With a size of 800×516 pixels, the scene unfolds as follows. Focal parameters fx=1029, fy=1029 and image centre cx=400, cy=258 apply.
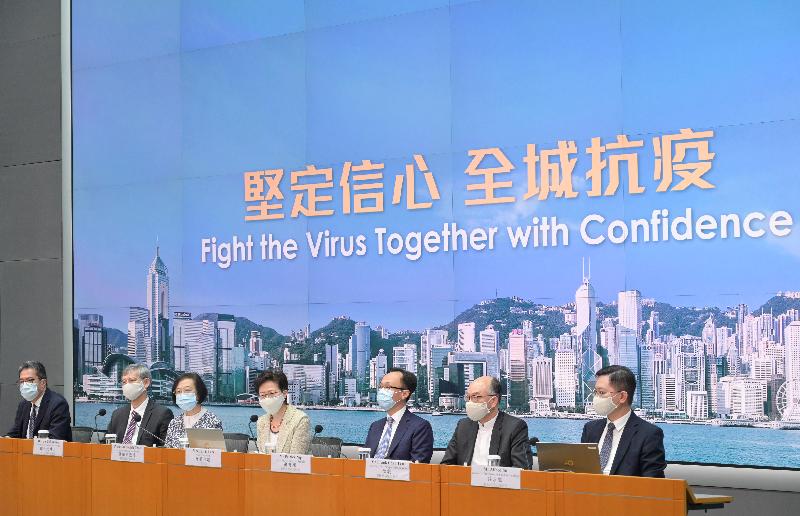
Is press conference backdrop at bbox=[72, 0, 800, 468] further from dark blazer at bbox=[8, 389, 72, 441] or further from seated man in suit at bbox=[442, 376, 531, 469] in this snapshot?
seated man in suit at bbox=[442, 376, 531, 469]

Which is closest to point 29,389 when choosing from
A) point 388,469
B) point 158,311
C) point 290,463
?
point 158,311

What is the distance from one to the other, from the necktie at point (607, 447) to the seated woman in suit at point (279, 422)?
1.61 meters

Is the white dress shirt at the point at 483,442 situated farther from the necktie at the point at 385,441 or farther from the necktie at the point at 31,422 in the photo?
the necktie at the point at 31,422

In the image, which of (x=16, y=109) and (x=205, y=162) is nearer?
(x=205, y=162)

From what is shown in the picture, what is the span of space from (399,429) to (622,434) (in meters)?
1.29

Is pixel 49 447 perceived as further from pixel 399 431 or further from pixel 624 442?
pixel 624 442

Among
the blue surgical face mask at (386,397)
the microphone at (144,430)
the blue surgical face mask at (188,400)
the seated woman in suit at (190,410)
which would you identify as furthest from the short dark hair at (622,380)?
the microphone at (144,430)

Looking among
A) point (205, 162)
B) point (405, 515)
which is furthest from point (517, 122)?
point (405, 515)

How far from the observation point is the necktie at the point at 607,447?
488cm

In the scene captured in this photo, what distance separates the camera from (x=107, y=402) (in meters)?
8.39

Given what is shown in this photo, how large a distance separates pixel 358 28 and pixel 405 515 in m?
4.04

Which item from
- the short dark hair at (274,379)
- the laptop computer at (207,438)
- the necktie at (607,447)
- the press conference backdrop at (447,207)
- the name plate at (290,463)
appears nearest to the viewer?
the name plate at (290,463)

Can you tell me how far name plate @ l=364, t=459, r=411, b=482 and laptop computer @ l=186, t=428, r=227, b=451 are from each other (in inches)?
39.4

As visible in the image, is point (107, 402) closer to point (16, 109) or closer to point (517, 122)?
point (16, 109)
